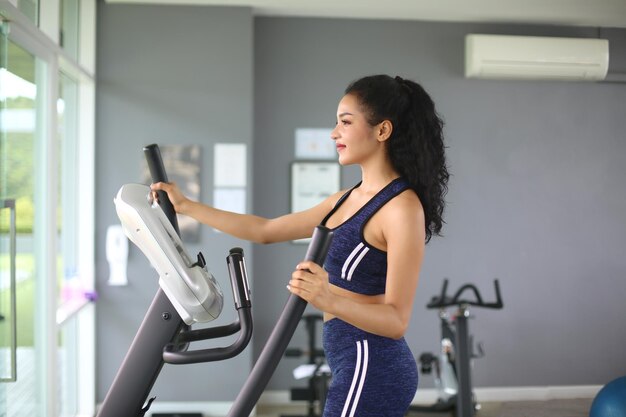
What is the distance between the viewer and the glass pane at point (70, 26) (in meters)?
3.67

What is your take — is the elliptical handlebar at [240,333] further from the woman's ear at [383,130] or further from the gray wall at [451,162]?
the gray wall at [451,162]

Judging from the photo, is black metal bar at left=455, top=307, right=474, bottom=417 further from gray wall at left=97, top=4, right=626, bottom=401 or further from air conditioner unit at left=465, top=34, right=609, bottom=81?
air conditioner unit at left=465, top=34, right=609, bottom=81

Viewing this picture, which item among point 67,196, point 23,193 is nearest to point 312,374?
point 67,196

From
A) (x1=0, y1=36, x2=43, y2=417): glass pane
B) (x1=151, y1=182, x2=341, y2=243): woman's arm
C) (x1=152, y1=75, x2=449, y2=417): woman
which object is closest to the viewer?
(x1=152, y1=75, x2=449, y2=417): woman

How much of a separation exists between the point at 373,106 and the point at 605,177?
384 cm

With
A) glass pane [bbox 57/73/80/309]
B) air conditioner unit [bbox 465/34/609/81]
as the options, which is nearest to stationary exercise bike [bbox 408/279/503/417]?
air conditioner unit [bbox 465/34/609/81]

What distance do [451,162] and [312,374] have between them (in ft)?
5.64

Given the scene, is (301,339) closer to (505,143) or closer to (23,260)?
(505,143)

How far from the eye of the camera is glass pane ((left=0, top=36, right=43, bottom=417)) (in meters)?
2.64

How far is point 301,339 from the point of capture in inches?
182

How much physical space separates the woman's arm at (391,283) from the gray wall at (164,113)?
9.67 ft

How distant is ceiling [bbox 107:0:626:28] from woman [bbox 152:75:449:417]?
2.88 metres

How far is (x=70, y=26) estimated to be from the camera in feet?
12.7

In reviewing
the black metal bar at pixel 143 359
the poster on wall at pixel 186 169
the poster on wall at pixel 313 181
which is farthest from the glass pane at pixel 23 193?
the poster on wall at pixel 313 181
